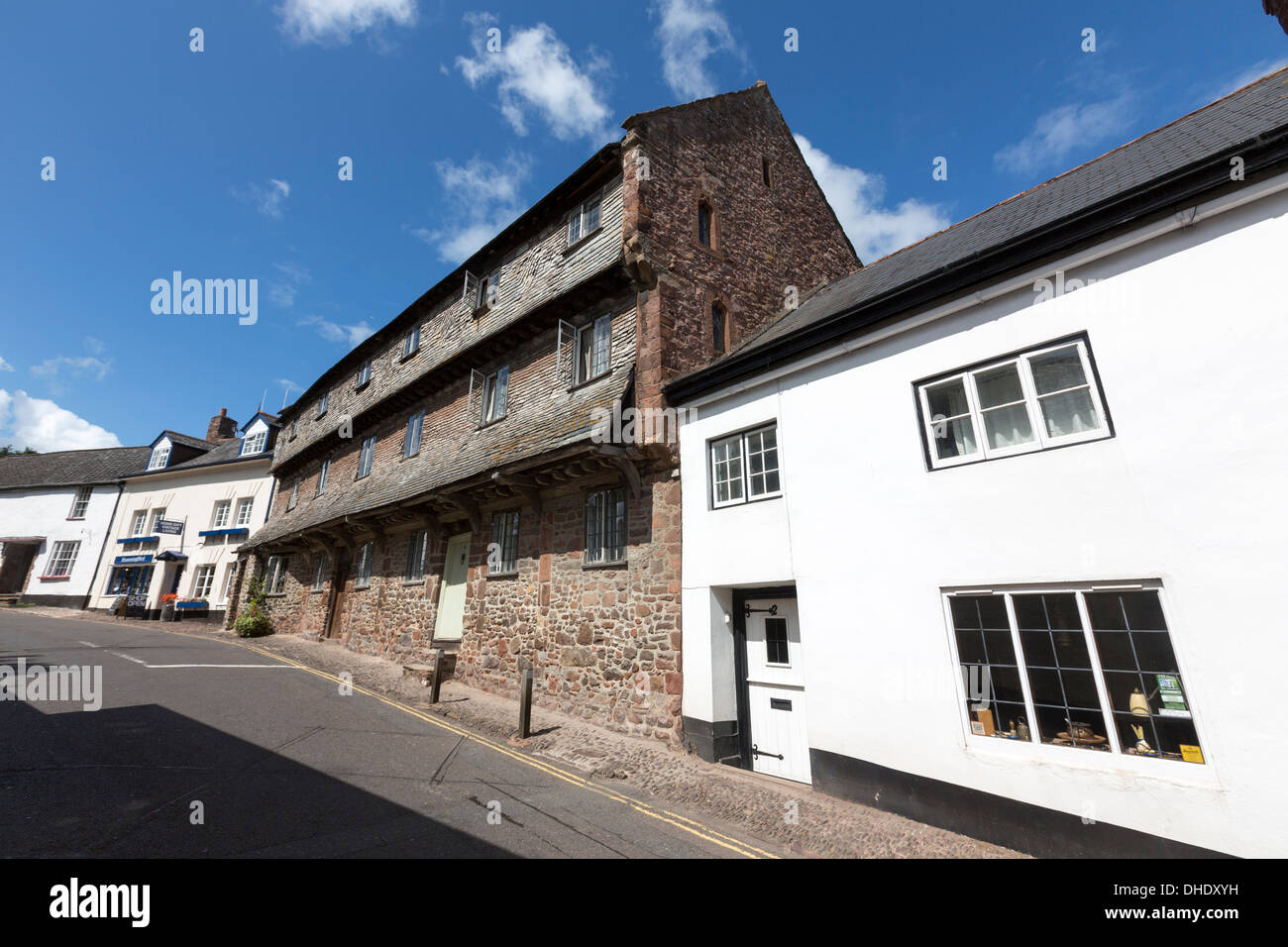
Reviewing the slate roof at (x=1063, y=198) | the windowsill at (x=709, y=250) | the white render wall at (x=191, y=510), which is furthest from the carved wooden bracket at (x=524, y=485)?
the white render wall at (x=191, y=510)

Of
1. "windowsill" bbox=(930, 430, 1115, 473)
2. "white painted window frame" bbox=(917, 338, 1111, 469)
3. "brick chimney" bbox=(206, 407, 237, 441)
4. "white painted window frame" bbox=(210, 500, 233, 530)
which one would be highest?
"brick chimney" bbox=(206, 407, 237, 441)

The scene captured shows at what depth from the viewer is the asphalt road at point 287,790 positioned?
4.46 meters

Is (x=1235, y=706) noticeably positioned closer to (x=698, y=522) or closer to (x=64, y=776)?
(x=698, y=522)

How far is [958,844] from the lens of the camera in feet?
16.8

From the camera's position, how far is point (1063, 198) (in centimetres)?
720

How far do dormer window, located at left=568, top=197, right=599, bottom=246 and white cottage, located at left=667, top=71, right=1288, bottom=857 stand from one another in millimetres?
6385

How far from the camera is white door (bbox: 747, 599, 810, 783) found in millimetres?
7355

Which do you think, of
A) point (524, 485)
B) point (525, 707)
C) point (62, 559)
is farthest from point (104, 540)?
point (525, 707)

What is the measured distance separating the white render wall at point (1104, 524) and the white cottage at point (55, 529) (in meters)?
39.3

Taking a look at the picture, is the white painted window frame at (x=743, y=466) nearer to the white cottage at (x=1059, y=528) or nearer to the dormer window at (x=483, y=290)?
the white cottage at (x=1059, y=528)

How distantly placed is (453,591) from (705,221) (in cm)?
1111

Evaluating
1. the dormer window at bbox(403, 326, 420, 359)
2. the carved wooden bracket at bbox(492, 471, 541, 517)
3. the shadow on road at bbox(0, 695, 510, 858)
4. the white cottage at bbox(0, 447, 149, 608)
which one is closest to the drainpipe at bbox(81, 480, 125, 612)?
the white cottage at bbox(0, 447, 149, 608)

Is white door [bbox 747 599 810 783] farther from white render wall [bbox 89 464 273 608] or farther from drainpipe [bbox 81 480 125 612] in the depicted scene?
drainpipe [bbox 81 480 125 612]

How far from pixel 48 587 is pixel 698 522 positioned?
3935 cm
